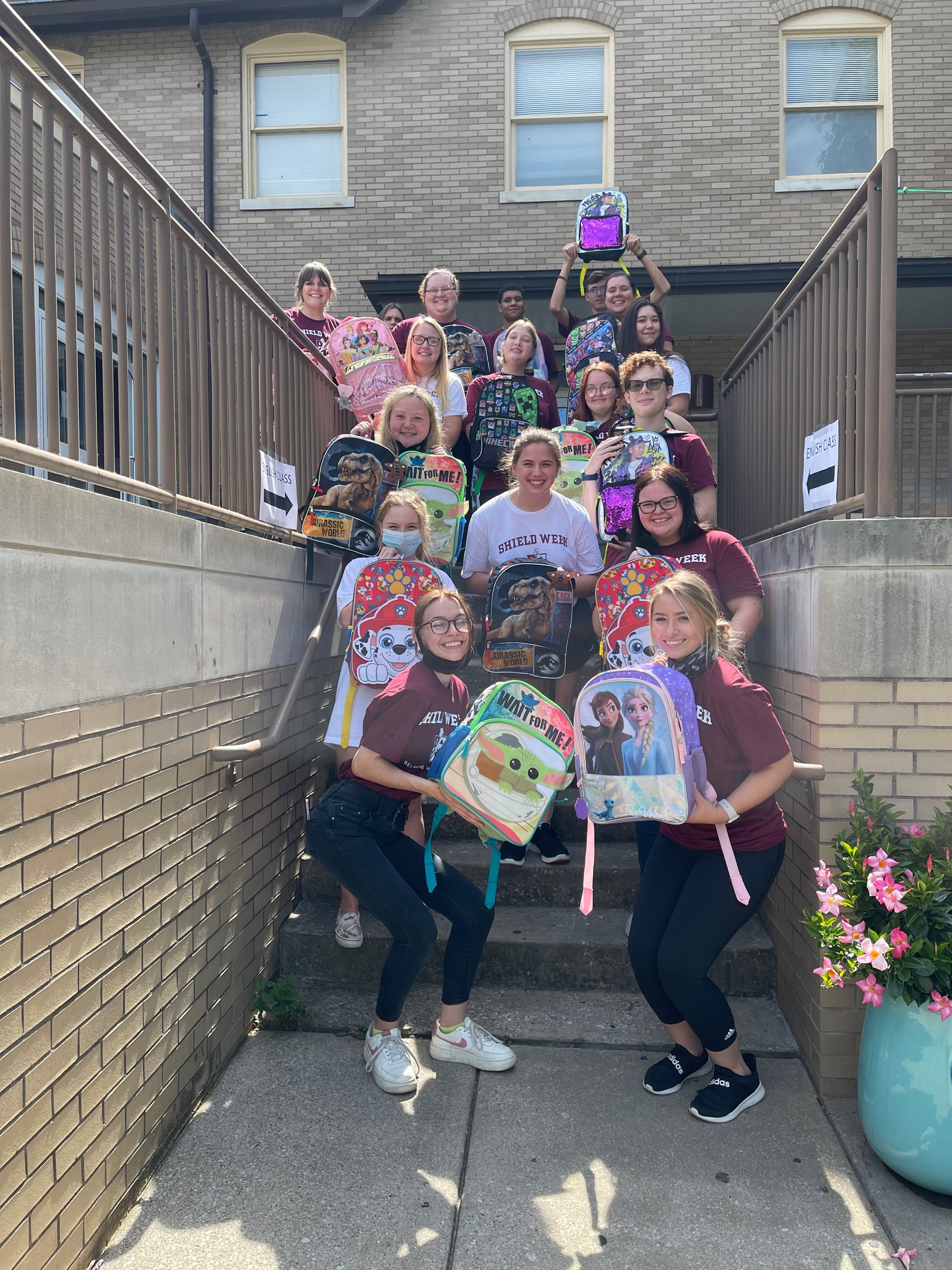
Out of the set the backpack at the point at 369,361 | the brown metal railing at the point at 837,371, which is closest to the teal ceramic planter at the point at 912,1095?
the brown metal railing at the point at 837,371

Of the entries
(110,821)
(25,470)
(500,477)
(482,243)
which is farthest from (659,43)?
(110,821)

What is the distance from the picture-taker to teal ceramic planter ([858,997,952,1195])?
268 cm

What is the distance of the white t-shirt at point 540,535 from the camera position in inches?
169

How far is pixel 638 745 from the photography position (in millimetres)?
2742

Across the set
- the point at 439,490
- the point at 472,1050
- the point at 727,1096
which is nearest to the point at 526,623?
the point at 439,490

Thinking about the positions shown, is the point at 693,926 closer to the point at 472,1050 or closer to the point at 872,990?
the point at 872,990

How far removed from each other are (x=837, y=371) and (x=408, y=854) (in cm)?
249

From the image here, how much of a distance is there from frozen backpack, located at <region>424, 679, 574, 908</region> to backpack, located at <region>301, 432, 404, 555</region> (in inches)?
68.8

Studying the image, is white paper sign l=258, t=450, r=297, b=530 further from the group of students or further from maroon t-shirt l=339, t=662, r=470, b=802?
maroon t-shirt l=339, t=662, r=470, b=802

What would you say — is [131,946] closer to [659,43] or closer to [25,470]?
[25,470]

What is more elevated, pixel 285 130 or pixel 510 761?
pixel 285 130

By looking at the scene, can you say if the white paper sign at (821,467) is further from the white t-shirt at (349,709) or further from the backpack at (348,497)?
the backpack at (348,497)

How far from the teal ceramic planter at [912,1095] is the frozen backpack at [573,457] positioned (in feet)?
9.80

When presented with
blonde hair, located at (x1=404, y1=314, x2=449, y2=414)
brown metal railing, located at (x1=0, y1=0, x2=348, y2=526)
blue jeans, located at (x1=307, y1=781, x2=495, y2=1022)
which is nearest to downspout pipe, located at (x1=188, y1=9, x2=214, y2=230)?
blonde hair, located at (x1=404, y1=314, x2=449, y2=414)
